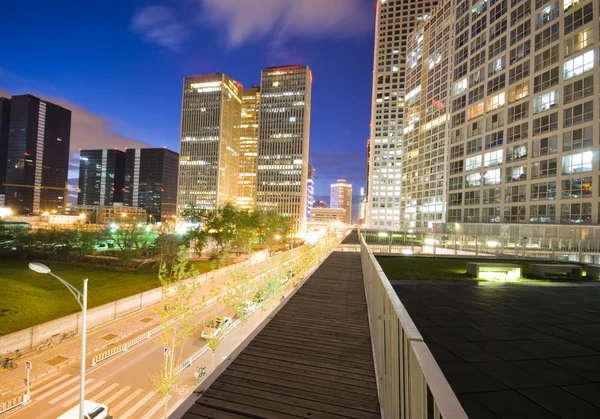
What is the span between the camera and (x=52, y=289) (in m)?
34.4

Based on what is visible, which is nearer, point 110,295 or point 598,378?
point 598,378

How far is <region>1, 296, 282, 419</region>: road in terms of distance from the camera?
17625 mm

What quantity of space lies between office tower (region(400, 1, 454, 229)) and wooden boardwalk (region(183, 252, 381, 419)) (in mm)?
80218

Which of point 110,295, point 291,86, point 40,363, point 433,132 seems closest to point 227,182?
point 291,86

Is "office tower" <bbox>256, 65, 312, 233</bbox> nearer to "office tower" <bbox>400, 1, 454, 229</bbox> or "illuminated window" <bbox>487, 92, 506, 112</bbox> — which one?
"office tower" <bbox>400, 1, 454, 229</bbox>

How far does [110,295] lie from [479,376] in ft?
127

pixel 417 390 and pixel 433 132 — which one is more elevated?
pixel 433 132

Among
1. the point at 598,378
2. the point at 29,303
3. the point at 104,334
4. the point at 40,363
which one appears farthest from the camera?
the point at 29,303

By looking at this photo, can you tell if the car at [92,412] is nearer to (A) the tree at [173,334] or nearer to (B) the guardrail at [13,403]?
(A) the tree at [173,334]

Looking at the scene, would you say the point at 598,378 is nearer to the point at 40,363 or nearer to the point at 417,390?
the point at 417,390

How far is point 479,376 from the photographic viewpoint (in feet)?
14.5

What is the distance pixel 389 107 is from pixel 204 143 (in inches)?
3743

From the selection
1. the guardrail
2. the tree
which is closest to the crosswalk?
the guardrail

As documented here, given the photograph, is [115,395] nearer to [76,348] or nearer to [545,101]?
[76,348]
